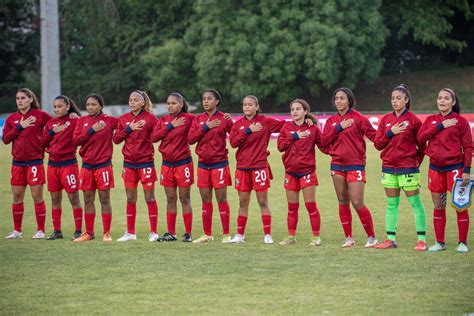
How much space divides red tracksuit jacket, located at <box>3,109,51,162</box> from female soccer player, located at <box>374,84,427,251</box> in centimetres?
470

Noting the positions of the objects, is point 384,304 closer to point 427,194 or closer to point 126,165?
point 126,165

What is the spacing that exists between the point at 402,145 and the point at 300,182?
1421mm

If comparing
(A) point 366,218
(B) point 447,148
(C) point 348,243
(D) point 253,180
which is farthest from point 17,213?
(B) point 447,148

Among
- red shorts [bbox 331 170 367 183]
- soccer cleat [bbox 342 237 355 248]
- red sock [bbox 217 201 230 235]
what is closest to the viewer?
red shorts [bbox 331 170 367 183]

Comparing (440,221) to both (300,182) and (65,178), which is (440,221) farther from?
(65,178)

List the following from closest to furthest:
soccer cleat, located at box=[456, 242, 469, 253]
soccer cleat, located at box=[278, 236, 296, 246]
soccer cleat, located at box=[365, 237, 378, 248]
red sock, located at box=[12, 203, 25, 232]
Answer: soccer cleat, located at box=[456, 242, 469, 253], soccer cleat, located at box=[365, 237, 378, 248], soccer cleat, located at box=[278, 236, 296, 246], red sock, located at box=[12, 203, 25, 232]

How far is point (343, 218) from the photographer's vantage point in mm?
11492

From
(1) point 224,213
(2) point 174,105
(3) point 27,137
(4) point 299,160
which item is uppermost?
(2) point 174,105

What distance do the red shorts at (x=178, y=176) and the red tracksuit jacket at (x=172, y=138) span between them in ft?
0.39

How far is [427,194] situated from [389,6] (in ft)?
97.2

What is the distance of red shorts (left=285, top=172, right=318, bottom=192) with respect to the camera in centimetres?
1155

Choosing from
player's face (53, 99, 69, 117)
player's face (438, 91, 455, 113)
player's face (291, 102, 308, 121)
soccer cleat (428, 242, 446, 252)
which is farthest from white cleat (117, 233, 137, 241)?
player's face (438, 91, 455, 113)

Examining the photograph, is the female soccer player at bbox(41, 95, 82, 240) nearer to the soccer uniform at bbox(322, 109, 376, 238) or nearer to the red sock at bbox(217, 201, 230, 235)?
the red sock at bbox(217, 201, 230, 235)

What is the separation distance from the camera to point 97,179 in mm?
12289
